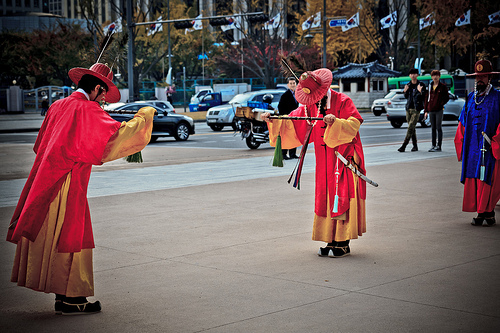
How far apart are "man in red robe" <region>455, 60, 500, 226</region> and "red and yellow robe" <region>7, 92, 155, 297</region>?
4516mm

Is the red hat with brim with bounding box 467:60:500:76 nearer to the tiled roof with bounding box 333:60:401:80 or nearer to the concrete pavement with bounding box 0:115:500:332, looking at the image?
the concrete pavement with bounding box 0:115:500:332

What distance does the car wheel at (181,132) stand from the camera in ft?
74.1

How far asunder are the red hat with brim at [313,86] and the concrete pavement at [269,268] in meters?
1.46

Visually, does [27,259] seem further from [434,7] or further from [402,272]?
[434,7]

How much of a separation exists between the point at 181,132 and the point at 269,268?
17.0m

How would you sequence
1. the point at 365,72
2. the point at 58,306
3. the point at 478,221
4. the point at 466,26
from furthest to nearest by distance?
the point at 466,26 < the point at 365,72 < the point at 478,221 < the point at 58,306


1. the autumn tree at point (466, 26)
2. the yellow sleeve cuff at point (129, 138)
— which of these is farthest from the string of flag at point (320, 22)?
the yellow sleeve cuff at point (129, 138)

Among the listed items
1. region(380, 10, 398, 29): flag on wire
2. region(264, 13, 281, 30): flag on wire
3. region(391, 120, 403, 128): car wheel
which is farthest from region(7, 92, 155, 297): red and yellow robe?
region(380, 10, 398, 29): flag on wire

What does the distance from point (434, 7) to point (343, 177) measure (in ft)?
151

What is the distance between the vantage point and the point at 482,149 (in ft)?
25.8

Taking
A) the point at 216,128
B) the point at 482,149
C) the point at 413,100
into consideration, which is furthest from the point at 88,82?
the point at 216,128

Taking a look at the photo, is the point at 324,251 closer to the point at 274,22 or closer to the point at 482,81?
the point at 482,81

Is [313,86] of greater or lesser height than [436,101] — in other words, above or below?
above

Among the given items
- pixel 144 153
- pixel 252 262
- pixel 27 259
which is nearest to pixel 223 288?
pixel 252 262
